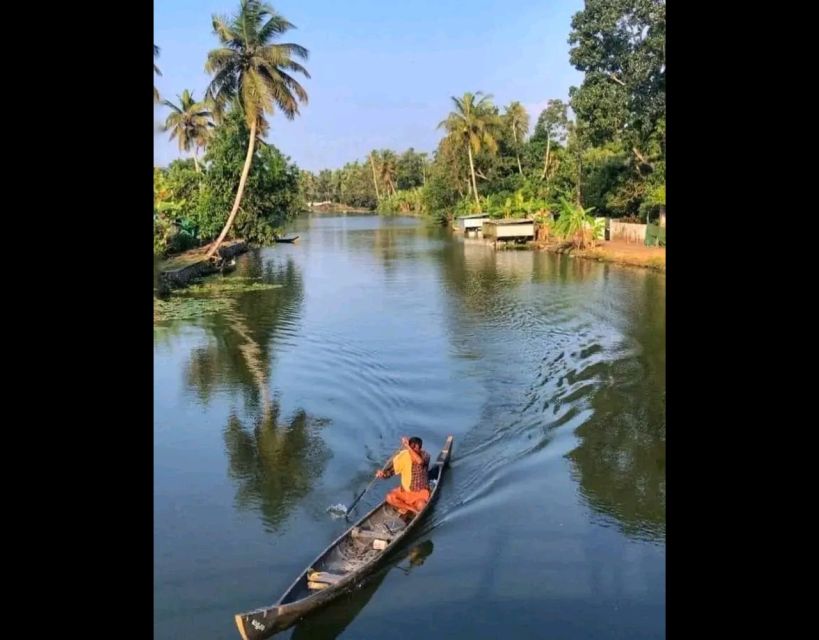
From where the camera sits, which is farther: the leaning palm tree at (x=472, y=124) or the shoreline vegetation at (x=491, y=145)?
the leaning palm tree at (x=472, y=124)

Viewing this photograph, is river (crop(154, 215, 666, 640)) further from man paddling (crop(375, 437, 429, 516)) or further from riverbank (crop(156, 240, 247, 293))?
riverbank (crop(156, 240, 247, 293))

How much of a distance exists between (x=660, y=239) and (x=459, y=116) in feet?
62.1

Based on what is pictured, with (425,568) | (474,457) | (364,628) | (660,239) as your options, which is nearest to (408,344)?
(474,457)

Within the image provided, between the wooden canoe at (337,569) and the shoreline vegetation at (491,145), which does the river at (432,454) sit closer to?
the wooden canoe at (337,569)

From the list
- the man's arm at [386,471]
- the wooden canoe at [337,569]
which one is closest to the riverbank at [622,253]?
the man's arm at [386,471]

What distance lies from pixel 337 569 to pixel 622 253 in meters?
21.9

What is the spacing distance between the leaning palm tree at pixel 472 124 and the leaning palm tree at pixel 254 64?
1839 cm

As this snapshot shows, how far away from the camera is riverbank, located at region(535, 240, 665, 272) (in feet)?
80.9

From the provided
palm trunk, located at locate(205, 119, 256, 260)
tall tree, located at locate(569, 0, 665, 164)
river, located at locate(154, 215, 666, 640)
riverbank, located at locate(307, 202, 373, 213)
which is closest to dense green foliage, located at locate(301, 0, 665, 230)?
tall tree, located at locate(569, 0, 665, 164)

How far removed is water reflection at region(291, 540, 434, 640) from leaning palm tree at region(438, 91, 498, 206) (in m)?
37.8

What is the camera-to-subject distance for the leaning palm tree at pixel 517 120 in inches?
1797

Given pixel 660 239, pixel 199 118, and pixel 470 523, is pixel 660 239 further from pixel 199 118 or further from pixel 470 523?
pixel 199 118
